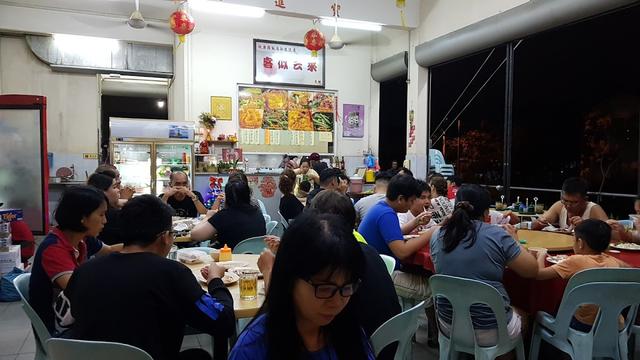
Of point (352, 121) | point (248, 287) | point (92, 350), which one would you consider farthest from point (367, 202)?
point (352, 121)

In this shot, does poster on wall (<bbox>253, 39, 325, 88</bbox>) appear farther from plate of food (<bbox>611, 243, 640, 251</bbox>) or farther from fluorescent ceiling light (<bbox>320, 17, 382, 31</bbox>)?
plate of food (<bbox>611, 243, 640, 251</bbox>)

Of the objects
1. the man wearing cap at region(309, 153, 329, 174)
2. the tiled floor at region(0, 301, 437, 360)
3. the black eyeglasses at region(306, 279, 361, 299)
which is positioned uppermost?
the man wearing cap at region(309, 153, 329, 174)

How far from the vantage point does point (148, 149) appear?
Answer: 7879 mm

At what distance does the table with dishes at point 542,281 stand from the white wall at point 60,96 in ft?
24.8

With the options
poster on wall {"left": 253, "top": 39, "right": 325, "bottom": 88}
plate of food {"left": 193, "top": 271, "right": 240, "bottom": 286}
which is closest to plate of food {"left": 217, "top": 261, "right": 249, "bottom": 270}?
plate of food {"left": 193, "top": 271, "right": 240, "bottom": 286}

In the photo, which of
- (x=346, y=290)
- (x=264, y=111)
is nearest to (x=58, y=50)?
(x=264, y=111)

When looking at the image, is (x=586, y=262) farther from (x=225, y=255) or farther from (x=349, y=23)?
(x=349, y=23)

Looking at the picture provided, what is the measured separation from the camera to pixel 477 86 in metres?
7.69

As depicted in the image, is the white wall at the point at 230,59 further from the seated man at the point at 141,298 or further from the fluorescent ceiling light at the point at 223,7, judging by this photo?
the seated man at the point at 141,298

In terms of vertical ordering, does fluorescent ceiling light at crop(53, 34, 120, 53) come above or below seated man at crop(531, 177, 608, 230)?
above

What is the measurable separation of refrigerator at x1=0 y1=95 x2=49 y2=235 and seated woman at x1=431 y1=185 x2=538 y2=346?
585 centimetres

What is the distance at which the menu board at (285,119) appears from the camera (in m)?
9.15

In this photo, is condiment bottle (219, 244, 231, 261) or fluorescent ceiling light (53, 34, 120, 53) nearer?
condiment bottle (219, 244, 231, 261)

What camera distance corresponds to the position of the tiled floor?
339 cm
